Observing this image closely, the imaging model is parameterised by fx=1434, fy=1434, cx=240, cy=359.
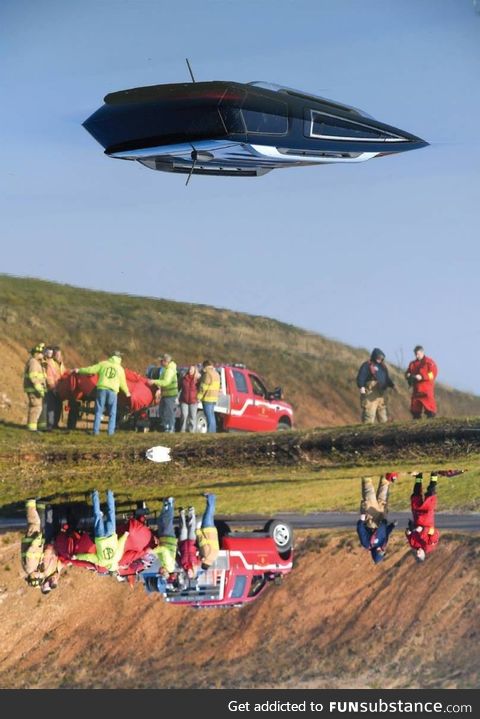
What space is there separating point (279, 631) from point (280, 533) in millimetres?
3007

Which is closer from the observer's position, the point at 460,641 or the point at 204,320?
the point at 460,641

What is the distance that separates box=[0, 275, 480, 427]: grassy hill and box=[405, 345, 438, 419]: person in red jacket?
820cm

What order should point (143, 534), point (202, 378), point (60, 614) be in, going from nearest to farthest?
1. point (60, 614)
2. point (143, 534)
3. point (202, 378)

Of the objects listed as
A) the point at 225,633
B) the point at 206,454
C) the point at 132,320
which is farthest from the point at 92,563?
the point at 132,320

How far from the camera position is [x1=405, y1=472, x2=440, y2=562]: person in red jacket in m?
18.4

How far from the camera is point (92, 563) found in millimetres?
17984

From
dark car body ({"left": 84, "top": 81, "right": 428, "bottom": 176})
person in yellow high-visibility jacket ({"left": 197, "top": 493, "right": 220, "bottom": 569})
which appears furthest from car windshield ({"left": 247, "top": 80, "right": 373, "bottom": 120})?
person in yellow high-visibility jacket ({"left": 197, "top": 493, "right": 220, "bottom": 569})

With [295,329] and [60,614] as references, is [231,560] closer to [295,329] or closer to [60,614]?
[60,614]

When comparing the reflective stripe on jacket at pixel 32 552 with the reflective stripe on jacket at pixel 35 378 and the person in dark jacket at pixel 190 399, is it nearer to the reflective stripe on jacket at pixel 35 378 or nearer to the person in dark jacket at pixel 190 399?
the reflective stripe on jacket at pixel 35 378

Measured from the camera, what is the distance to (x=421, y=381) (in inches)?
1230

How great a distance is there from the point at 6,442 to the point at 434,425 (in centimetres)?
892

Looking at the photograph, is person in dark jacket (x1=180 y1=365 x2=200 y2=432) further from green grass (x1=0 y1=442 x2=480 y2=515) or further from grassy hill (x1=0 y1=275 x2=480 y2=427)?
grassy hill (x1=0 y1=275 x2=480 y2=427)

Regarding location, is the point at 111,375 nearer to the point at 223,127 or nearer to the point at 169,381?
the point at 169,381

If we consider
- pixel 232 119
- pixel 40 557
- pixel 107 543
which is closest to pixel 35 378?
pixel 232 119
